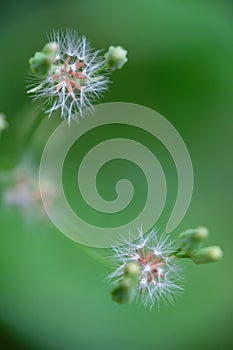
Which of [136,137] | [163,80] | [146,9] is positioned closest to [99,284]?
[136,137]

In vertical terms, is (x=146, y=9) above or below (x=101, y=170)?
above

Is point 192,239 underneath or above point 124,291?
above

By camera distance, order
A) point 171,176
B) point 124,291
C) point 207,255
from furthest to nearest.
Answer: point 171,176 → point 207,255 → point 124,291

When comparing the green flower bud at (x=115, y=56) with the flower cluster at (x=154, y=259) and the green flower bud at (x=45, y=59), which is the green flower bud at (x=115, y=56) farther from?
the flower cluster at (x=154, y=259)

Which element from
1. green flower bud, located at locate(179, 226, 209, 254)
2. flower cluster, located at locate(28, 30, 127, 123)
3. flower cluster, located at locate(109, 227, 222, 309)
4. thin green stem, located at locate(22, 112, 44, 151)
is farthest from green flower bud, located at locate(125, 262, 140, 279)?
thin green stem, located at locate(22, 112, 44, 151)

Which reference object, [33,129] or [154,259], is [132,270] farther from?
[33,129]

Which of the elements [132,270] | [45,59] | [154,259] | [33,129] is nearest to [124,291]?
[132,270]

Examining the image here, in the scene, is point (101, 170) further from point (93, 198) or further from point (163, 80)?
point (163, 80)
